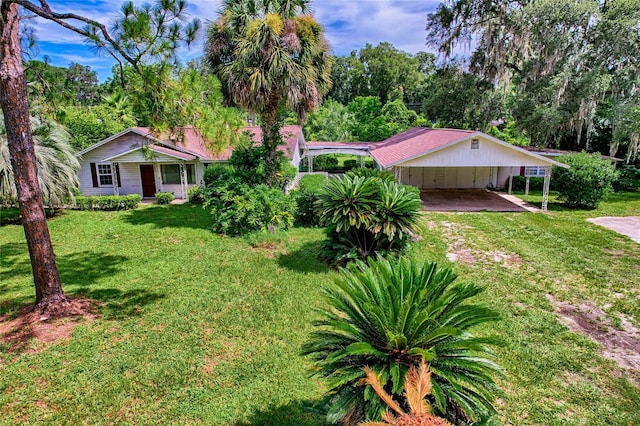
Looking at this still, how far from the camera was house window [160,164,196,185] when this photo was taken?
62.1ft

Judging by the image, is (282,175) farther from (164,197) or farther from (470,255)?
(470,255)

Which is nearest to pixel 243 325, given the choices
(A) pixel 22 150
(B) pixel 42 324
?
(B) pixel 42 324

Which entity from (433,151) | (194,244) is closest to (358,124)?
(433,151)

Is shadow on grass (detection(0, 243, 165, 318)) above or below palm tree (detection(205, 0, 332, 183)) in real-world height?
below

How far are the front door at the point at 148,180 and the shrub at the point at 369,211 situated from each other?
13.4 metres

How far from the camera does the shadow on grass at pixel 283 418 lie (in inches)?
152

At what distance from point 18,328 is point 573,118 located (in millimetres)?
23985

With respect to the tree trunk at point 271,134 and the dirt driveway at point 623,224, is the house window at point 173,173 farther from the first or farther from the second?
the dirt driveway at point 623,224

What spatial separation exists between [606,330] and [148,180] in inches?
755

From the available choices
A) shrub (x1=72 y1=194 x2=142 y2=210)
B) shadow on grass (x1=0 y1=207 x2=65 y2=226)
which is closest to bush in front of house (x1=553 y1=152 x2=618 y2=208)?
shrub (x1=72 y1=194 x2=142 y2=210)

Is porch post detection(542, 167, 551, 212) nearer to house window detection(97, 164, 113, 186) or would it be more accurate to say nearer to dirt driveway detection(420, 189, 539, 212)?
dirt driveway detection(420, 189, 539, 212)

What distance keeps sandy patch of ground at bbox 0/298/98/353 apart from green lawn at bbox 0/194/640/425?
17cm

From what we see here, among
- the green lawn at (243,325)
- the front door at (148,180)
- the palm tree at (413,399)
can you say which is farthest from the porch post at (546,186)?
the front door at (148,180)

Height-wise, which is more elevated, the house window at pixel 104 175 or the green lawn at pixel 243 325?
the house window at pixel 104 175
